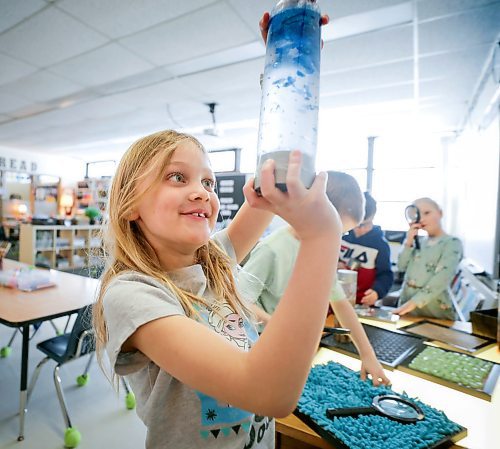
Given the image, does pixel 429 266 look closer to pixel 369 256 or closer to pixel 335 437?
pixel 369 256

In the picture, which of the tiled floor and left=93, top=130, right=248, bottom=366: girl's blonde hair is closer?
left=93, top=130, right=248, bottom=366: girl's blonde hair

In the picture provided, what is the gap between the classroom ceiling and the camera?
7.97ft

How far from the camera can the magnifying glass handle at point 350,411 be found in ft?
2.49

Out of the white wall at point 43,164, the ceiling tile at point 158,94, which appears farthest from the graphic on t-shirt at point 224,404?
the white wall at point 43,164

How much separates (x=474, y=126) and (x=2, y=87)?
6.16 m

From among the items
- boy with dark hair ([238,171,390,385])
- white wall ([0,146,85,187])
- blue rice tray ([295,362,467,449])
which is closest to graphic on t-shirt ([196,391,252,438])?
blue rice tray ([295,362,467,449])

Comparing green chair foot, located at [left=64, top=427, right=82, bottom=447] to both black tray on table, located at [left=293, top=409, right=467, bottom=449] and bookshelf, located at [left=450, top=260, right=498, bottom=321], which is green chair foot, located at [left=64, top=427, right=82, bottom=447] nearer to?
black tray on table, located at [left=293, top=409, right=467, bottom=449]

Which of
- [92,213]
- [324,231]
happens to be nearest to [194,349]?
[324,231]

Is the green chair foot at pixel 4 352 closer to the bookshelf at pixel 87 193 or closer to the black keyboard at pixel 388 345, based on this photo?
the black keyboard at pixel 388 345

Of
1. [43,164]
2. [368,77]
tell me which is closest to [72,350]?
[368,77]

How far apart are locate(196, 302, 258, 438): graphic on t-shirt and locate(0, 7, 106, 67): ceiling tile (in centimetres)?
291

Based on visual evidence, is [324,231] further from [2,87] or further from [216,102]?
[2,87]

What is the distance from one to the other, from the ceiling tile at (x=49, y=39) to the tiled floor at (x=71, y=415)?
9.22 feet

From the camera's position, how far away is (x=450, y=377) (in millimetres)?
976
